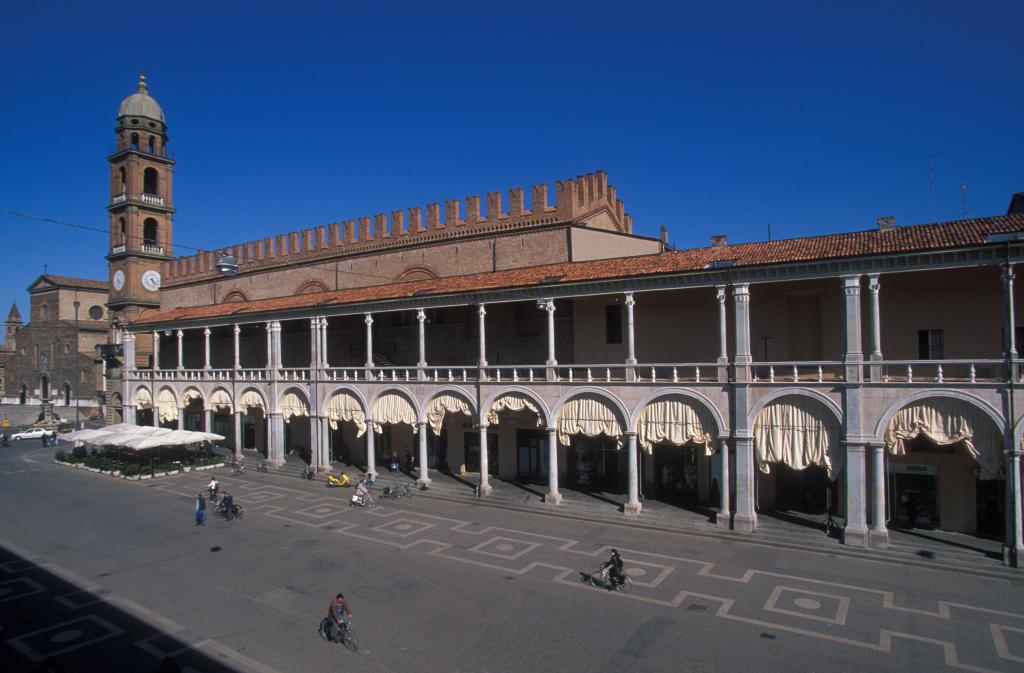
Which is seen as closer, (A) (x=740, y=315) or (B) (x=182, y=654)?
(B) (x=182, y=654)

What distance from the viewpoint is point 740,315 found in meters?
21.7

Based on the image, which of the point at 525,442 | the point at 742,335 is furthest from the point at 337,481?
the point at 742,335

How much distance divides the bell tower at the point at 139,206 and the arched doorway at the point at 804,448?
48.0m

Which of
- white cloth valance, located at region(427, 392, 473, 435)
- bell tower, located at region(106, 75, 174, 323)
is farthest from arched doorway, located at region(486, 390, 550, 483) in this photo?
bell tower, located at region(106, 75, 174, 323)

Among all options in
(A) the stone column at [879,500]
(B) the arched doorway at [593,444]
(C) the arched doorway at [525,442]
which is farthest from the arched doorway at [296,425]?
(A) the stone column at [879,500]

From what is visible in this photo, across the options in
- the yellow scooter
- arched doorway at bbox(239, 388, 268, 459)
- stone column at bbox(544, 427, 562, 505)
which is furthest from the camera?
arched doorway at bbox(239, 388, 268, 459)

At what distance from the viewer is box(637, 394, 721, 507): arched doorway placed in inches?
898

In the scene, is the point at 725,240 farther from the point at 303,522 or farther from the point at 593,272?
the point at 303,522

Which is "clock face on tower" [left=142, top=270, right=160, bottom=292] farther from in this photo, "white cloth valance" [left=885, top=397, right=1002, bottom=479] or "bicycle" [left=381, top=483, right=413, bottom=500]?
"white cloth valance" [left=885, top=397, right=1002, bottom=479]

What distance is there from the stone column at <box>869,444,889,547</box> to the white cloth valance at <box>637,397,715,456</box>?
4.88 metres

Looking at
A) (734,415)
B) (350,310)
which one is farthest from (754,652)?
(350,310)

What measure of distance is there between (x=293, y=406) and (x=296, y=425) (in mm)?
6096

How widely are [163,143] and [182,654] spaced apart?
50.0m

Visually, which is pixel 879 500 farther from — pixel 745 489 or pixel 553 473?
pixel 553 473
